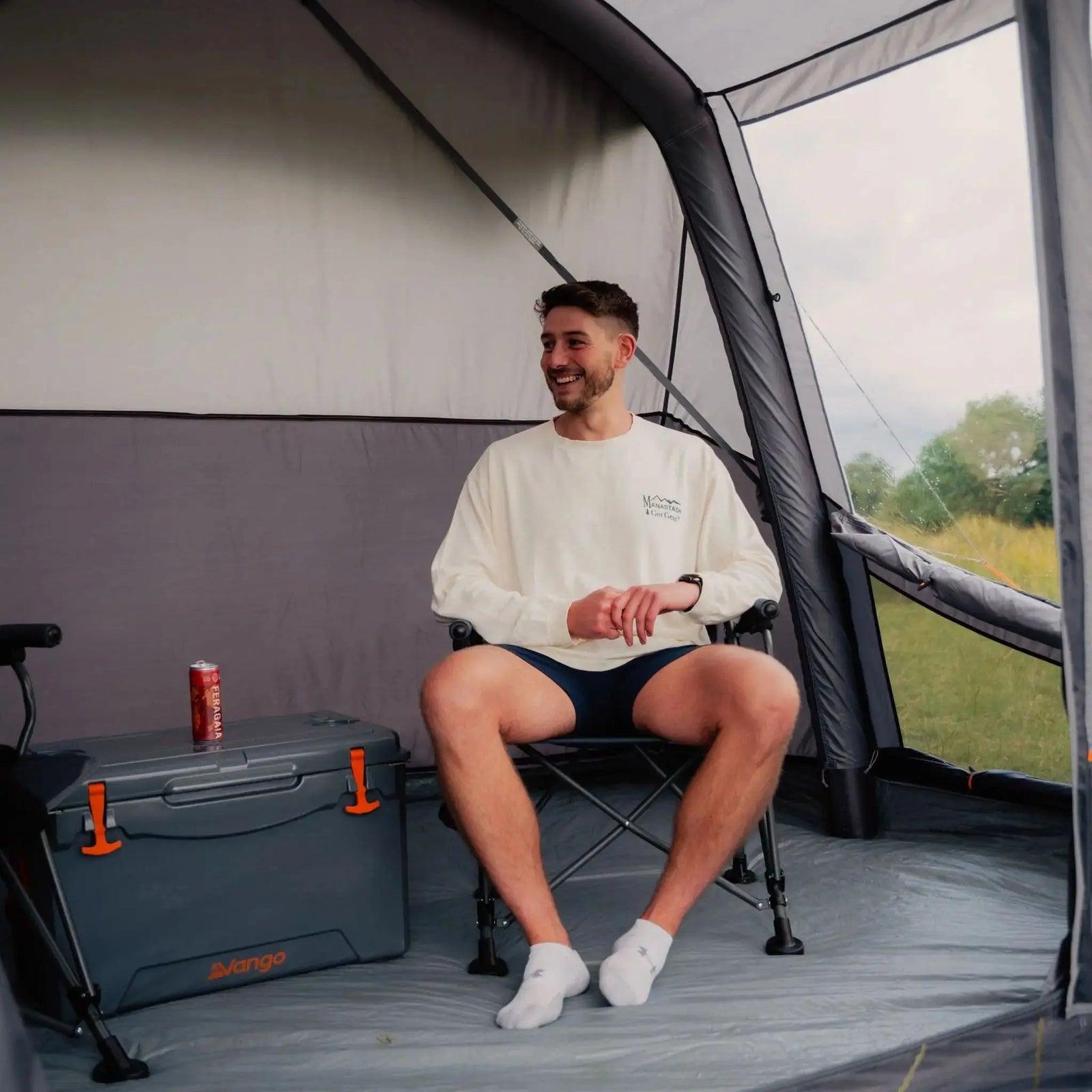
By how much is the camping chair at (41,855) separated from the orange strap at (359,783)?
420 millimetres

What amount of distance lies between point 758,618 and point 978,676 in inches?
33.5

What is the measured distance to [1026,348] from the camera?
239 centimetres

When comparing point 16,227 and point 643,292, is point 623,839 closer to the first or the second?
point 643,292

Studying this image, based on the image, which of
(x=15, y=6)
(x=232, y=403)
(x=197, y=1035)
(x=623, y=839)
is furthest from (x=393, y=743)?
(x=15, y=6)

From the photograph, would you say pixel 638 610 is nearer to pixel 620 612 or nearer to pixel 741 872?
pixel 620 612

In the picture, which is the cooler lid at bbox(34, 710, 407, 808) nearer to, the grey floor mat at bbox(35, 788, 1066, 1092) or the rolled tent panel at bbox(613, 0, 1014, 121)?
the grey floor mat at bbox(35, 788, 1066, 1092)

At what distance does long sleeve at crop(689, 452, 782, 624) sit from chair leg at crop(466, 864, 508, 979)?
585mm

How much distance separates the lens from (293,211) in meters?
2.69

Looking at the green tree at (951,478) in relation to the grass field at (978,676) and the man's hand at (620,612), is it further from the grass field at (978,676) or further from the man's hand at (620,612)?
the man's hand at (620,612)

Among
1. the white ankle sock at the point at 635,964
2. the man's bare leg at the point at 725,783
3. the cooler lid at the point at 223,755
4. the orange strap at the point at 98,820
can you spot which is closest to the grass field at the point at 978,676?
the man's bare leg at the point at 725,783

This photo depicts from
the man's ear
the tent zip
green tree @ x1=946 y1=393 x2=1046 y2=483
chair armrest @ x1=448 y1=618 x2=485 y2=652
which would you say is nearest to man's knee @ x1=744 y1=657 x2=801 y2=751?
chair armrest @ x1=448 y1=618 x2=485 y2=652

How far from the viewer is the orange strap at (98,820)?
5.26 feet

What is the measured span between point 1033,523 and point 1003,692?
0.39m

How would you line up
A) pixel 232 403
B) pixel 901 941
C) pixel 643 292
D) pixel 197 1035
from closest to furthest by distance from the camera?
1. pixel 197 1035
2. pixel 901 941
3. pixel 232 403
4. pixel 643 292
